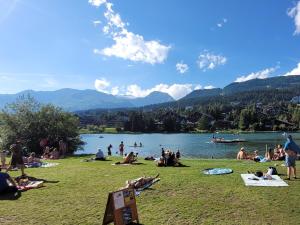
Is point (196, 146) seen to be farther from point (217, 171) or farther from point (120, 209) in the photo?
point (120, 209)

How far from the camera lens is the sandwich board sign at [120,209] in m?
11.9

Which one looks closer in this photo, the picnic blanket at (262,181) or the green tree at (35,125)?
the picnic blanket at (262,181)

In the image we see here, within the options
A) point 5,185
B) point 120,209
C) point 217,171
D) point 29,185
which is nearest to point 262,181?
point 217,171

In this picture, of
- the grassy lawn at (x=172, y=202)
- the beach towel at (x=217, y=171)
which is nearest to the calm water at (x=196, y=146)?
the beach towel at (x=217, y=171)

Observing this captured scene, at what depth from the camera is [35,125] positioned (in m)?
44.8

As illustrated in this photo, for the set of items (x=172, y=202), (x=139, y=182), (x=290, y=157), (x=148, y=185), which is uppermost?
(x=290, y=157)

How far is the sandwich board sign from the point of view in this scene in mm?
11859

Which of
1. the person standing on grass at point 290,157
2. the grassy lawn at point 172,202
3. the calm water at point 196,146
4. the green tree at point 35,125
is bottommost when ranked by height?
the calm water at point 196,146

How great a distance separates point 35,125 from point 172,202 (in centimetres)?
3317

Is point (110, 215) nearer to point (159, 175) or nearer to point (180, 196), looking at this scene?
point (180, 196)

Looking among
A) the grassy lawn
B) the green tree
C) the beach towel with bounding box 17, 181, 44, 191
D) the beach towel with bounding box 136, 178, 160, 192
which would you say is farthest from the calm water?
the beach towel with bounding box 136, 178, 160, 192

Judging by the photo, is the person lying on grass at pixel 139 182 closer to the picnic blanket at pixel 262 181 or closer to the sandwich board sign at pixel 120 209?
the sandwich board sign at pixel 120 209

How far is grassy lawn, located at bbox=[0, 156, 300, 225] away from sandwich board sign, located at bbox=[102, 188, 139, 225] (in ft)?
2.01

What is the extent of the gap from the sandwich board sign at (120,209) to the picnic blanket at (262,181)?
22.6ft
